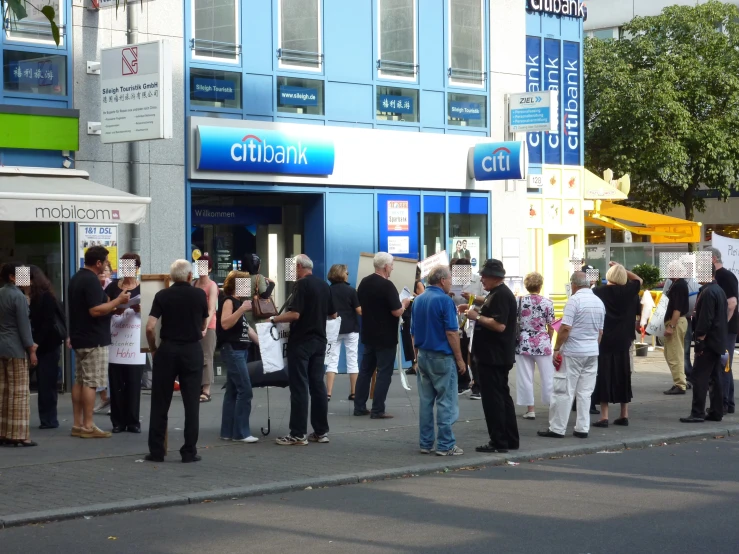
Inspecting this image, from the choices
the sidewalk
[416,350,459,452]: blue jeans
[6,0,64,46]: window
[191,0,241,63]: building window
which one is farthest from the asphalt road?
[191,0,241,63]: building window

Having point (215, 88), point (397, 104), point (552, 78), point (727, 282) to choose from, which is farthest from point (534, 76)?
point (727, 282)

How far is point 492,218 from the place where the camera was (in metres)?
21.9

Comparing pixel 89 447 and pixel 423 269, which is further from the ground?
pixel 423 269

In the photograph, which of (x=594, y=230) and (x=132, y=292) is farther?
(x=594, y=230)

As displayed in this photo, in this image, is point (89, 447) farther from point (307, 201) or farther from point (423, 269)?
point (307, 201)

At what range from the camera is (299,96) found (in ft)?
62.3

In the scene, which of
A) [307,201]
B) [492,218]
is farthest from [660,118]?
[307,201]

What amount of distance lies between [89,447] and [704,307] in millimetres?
7205

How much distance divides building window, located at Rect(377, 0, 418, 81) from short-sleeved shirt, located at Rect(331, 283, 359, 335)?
6.20 m

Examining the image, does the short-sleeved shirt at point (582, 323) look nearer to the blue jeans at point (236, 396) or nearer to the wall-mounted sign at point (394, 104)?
the blue jeans at point (236, 396)

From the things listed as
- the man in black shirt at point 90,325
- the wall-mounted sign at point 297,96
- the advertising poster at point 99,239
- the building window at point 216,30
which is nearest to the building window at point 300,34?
the wall-mounted sign at point 297,96

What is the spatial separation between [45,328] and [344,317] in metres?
4.12

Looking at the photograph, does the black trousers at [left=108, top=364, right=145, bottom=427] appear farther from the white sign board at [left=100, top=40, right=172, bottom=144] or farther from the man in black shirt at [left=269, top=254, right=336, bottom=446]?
the white sign board at [left=100, top=40, right=172, bottom=144]

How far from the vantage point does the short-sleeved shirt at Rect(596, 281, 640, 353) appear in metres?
13.4
